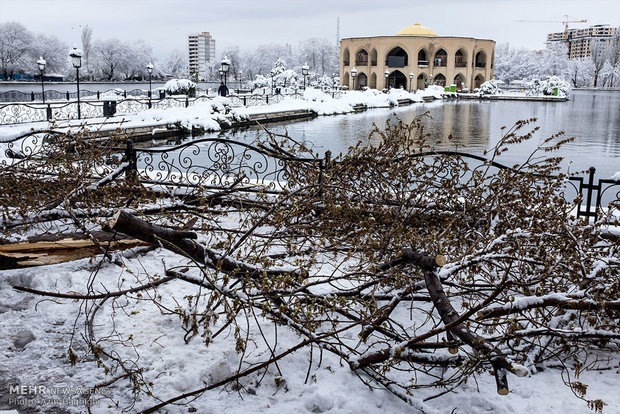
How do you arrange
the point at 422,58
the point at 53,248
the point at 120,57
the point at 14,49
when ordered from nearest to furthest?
the point at 53,248
the point at 14,49
the point at 422,58
the point at 120,57

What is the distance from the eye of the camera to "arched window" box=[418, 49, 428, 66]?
202 ft

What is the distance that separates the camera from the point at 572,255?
3553 millimetres

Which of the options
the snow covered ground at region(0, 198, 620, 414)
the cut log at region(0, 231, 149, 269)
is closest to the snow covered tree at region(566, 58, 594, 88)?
the cut log at region(0, 231, 149, 269)

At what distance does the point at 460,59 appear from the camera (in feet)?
204

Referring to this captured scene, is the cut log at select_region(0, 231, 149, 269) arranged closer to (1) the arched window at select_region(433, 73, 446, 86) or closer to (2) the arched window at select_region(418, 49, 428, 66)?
(1) the arched window at select_region(433, 73, 446, 86)

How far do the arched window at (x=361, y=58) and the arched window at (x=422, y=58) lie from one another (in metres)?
5.80

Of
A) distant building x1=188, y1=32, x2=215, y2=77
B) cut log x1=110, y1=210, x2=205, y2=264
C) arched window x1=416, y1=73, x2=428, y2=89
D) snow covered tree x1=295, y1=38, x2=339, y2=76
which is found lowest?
cut log x1=110, y1=210, x2=205, y2=264

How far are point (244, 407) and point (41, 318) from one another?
162 cm

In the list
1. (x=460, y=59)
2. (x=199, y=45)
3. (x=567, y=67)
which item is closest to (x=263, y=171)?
(x=460, y=59)

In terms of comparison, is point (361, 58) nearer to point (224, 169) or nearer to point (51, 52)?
point (51, 52)

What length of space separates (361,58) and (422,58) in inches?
264

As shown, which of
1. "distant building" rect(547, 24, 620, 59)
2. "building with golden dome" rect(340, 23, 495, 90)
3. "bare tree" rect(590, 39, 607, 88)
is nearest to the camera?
"building with golden dome" rect(340, 23, 495, 90)

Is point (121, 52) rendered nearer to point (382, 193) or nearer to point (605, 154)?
point (605, 154)

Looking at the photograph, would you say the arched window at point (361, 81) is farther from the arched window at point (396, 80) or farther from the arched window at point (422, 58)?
the arched window at point (422, 58)
